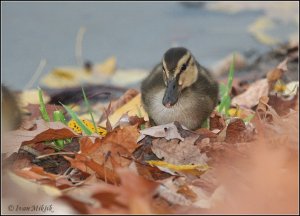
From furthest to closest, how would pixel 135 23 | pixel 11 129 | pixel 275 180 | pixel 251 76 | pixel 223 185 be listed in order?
pixel 135 23, pixel 251 76, pixel 11 129, pixel 223 185, pixel 275 180

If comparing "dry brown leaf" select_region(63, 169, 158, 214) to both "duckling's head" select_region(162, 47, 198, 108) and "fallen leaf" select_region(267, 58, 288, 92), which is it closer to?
"duckling's head" select_region(162, 47, 198, 108)

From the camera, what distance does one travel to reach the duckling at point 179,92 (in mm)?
3836

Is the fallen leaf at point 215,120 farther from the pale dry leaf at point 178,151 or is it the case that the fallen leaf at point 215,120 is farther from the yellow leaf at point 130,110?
the pale dry leaf at point 178,151

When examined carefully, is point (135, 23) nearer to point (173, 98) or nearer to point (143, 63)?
point (143, 63)

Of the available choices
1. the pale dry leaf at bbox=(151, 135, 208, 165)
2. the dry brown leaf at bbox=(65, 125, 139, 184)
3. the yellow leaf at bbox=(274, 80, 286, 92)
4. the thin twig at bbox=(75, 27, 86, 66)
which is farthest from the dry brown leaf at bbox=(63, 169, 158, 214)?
the thin twig at bbox=(75, 27, 86, 66)

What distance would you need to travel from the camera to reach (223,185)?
8.40 ft

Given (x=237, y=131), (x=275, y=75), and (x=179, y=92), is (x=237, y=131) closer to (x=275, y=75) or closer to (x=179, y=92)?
(x=179, y=92)

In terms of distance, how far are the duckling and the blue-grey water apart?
9.22ft

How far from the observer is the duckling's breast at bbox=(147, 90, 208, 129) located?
4008 mm

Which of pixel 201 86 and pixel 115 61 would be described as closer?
pixel 201 86

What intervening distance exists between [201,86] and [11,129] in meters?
1.09

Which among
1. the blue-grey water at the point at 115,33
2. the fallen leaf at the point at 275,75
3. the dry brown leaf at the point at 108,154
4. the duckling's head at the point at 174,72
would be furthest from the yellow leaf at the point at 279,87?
the dry brown leaf at the point at 108,154

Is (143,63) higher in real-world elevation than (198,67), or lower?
lower

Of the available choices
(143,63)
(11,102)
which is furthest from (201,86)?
(143,63)
